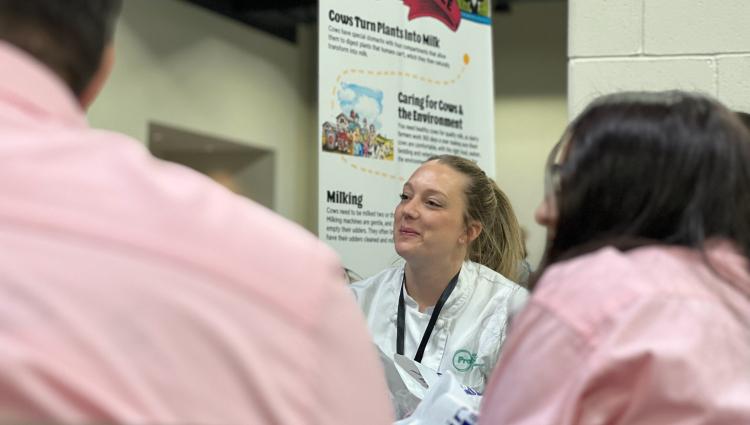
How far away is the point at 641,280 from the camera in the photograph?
108 centimetres

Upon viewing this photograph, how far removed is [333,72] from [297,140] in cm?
661

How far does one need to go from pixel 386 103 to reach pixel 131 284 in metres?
2.83

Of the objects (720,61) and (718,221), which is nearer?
(718,221)

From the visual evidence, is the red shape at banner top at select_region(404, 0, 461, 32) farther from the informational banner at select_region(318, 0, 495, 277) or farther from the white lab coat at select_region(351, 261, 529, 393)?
the white lab coat at select_region(351, 261, 529, 393)

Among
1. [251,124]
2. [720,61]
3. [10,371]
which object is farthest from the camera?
[251,124]

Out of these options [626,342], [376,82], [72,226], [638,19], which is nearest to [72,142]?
[72,226]

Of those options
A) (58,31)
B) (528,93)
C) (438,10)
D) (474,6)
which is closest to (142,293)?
(58,31)

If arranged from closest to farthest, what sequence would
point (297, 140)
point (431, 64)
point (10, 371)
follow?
point (10, 371)
point (431, 64)
point (297, 140)

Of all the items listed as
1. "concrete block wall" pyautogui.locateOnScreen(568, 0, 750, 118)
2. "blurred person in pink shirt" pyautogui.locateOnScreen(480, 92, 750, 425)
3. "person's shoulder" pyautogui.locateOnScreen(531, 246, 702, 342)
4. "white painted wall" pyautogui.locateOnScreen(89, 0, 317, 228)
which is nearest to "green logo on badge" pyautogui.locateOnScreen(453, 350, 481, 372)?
"concrete block wall" pyautogui.locateOnScreen(568, 0, 750, 118)

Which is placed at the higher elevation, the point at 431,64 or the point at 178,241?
the point at 431,64

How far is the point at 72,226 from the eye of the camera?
29.4 inches

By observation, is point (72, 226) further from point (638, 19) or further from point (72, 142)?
point (638, 19)

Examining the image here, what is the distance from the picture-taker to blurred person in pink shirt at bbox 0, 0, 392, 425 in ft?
2.36

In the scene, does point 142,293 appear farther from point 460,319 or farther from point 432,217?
point 432,217
